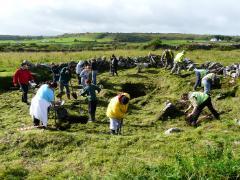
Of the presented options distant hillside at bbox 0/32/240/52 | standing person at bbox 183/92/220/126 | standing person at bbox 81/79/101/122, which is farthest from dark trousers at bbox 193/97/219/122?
distant hillside at bbox 0/32/240/52

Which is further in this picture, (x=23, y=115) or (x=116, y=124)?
(x=23, y=115)

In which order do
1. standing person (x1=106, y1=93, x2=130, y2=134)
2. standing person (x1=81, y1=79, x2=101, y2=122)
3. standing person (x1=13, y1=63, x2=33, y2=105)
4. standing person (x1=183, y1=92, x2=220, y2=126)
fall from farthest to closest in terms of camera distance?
1. standing person (x1=13, y1=63, x2=33, y2=105)
2. standing person (x1=81, y1=79, x2=101, y2=122)
3. standing person (x1=183, y1=92, x2=220, y2=126)
4. standing person (x1=106, y1=93, x2=130, y2=134)

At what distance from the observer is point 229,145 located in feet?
39.4

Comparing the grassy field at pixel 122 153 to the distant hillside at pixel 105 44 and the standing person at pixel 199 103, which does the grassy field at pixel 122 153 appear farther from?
the distant hillside at pixel 105 44

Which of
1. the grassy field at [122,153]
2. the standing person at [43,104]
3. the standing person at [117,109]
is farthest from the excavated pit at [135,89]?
the standing person at [43,104]

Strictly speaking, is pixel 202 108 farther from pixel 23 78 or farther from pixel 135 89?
pixel 135 89

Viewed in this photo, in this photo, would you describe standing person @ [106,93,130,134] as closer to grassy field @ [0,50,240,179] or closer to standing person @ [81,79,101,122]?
grassy field @ [0,50,240,179]

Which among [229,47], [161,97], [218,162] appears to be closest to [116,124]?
[218,162]

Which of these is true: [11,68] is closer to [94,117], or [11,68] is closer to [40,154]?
[94,117]

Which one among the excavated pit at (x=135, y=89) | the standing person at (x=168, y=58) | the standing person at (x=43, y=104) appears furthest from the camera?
A: the standing person at (x=168, y=58)

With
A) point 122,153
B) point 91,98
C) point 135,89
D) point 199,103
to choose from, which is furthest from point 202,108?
point 135,89

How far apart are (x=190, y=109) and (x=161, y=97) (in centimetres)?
372

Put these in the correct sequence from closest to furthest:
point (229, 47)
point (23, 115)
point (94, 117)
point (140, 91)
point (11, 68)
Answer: point (94, 117) < point (23, 115) < point (140, 91) < point (11, 68) < point (229, 47)

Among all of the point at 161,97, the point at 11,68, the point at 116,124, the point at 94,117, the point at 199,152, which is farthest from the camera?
the point at 11,68
